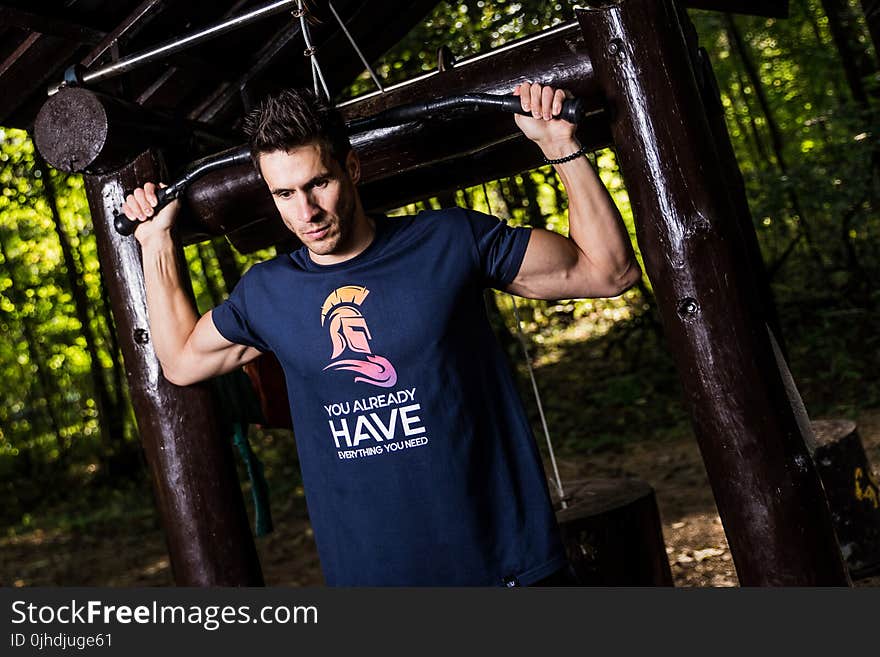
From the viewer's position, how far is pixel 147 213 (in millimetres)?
3311

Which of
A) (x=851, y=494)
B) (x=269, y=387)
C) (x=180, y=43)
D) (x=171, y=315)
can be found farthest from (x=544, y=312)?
(x=171, y=315)

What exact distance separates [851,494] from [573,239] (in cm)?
334

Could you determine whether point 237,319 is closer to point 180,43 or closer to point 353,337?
point 353,337

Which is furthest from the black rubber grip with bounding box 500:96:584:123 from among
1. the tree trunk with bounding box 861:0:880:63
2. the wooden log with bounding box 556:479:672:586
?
the tree trunk with bounding box 861:0:880:63

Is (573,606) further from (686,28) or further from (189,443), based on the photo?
(686,28)

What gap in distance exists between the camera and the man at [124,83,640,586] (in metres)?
2.65

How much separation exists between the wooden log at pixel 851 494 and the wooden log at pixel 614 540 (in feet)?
3.96

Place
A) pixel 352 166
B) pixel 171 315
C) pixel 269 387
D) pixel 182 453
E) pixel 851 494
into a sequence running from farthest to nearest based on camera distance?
pixel 851 494
pixel 269 387
pixel 182 453
pixel 171 315
pixel 352 166

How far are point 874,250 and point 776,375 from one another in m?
8.44

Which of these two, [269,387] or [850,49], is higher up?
[850,49]

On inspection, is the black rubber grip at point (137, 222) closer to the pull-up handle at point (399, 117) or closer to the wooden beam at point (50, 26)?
the pull-up handle at point (399, 117)

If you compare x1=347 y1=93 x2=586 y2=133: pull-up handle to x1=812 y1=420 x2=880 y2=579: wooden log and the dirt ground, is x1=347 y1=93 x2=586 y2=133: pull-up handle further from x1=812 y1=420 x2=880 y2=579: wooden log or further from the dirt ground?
the dirt ground

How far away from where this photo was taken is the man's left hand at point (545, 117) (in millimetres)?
2660

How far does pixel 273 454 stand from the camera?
1239 centimetres
